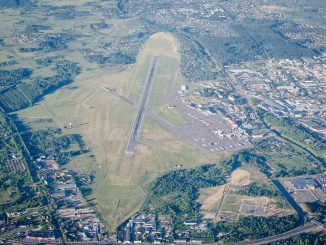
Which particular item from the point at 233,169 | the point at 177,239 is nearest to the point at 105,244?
the point at 177,239

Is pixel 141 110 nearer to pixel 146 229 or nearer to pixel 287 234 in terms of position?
pixel 146 229

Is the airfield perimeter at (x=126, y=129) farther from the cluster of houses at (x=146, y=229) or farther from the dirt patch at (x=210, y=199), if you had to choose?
the dirt patch at (x=210, y=199)

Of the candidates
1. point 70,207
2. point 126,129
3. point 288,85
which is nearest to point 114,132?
point 126,129

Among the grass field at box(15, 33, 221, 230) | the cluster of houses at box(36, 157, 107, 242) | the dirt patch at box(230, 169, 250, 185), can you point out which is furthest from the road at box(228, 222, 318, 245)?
the cluster of houses at box(36, 157, 107, 242)

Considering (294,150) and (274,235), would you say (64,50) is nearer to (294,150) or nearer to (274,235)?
(294,150)

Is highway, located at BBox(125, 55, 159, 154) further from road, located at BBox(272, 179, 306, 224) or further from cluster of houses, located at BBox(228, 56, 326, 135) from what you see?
road, located at BBox(272, 179, 306, 224)
